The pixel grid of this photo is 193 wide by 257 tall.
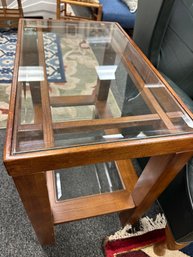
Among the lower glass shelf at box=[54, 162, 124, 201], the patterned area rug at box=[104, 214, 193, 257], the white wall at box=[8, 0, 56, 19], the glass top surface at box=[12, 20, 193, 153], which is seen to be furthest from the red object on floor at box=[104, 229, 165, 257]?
the white wall at box=[8, 0, 56, 19]

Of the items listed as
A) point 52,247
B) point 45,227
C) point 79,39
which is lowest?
point 52,247

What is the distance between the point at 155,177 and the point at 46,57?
60 centimetres

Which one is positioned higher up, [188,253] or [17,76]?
[17,76]

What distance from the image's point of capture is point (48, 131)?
454 millimetres

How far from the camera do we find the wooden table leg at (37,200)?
0.42m

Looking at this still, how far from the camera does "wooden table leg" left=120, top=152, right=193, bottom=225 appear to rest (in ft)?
1.68

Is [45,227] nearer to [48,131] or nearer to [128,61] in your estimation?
[48,131]

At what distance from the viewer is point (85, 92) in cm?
88

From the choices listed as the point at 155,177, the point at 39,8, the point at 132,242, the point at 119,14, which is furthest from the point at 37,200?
the point at 39,8

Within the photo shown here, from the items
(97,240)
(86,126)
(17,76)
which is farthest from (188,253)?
(17,76)

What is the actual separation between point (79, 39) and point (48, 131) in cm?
63

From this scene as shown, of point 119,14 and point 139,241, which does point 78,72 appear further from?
point 119,14

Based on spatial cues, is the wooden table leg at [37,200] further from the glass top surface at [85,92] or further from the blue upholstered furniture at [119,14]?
the blue upholstered furniture at [119,14]

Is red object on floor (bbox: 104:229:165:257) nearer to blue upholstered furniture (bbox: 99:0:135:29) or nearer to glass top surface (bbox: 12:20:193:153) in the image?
glass top surface (bbox: 12:20:193:153)
